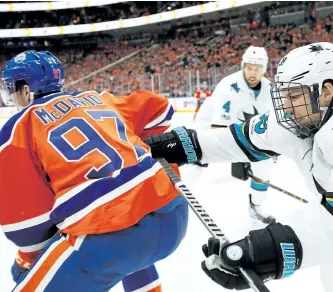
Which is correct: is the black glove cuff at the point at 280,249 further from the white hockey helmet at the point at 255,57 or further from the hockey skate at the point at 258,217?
the white hockey helmet at the point at 255,57

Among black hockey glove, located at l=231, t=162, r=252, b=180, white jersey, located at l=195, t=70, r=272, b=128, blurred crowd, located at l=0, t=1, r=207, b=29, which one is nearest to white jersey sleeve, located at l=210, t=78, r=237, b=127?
white jersey, located at l=195, t=70, r=272, b=128

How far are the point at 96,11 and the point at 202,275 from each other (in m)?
16.0

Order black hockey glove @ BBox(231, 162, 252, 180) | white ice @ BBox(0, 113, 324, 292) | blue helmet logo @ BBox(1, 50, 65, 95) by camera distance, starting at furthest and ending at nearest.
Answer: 1. black hockey glove @ BBox(231, 162, 252, 180)
2. white ice @ BBox(0, 113, 324, 292)
3. blue helmet logo @ BBox(1, 50, 65, 95)

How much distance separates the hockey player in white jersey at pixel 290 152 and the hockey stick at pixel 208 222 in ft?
0.08

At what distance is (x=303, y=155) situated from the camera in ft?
3.92

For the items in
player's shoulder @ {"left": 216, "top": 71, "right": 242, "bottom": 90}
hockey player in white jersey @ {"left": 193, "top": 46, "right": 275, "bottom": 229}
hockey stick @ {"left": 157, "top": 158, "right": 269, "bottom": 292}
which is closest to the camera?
hockey stick @ {"left": 157, "top": 158, "right": 269, "bottom": 292}

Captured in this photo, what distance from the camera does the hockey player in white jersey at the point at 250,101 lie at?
2.90 metres

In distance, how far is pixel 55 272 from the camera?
1074 mm

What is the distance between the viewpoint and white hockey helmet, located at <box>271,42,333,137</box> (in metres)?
1.13

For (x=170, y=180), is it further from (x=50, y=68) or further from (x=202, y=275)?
(x=202, y=275)

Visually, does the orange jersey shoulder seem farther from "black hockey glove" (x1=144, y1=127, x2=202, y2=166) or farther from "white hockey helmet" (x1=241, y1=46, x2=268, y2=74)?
"white hockey helmet" (x1=241, y1=46, x2=268, y2=74)

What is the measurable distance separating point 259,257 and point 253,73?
2.15 m

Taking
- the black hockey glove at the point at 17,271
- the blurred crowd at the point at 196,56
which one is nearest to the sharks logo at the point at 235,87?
the black hockey glove at the point at 17,271

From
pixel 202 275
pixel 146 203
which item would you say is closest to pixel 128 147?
pixel 146 203
